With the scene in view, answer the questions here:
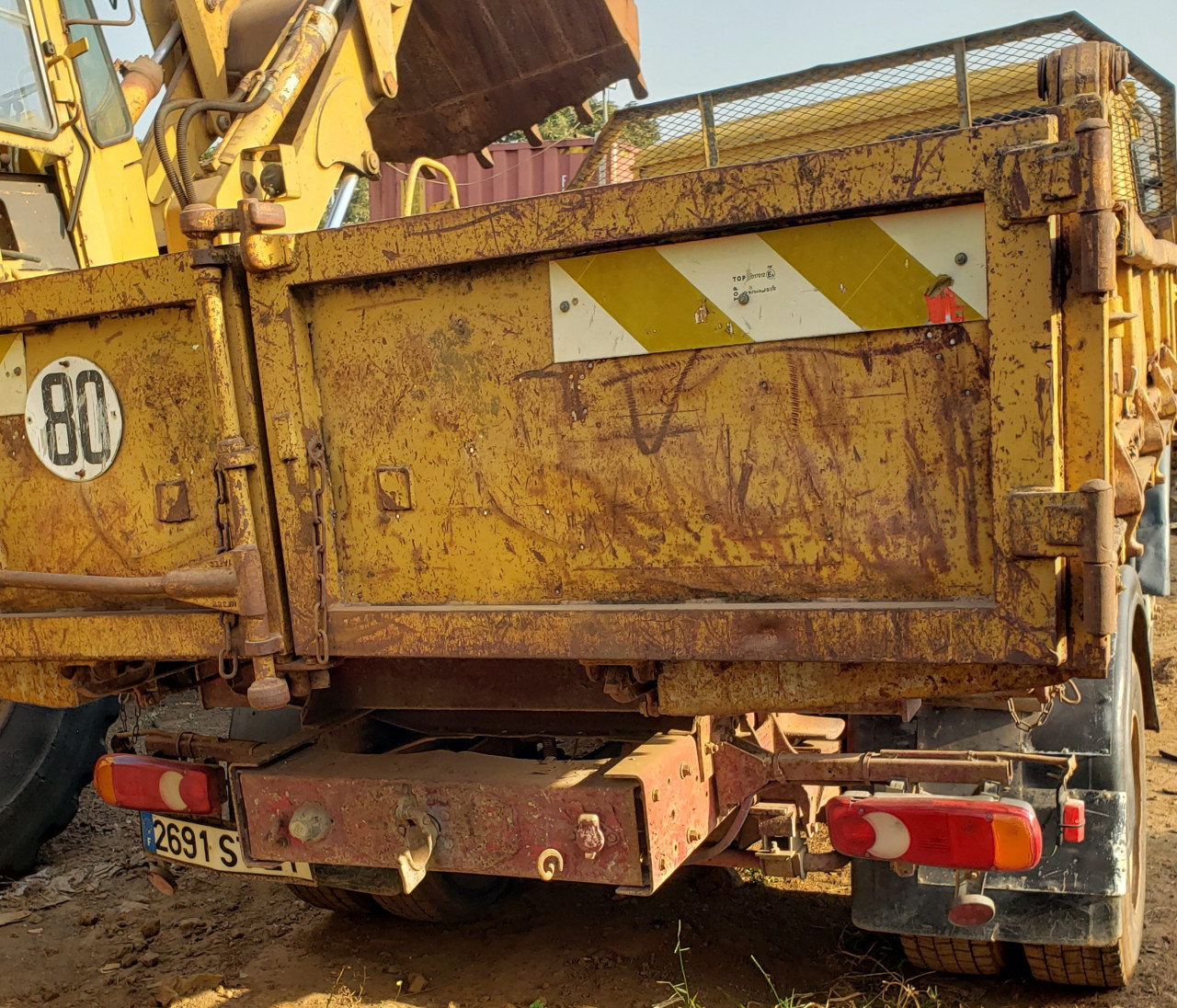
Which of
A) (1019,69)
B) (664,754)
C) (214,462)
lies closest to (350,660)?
(214,462)

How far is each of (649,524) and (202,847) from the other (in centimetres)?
150

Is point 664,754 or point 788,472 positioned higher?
point 788,472

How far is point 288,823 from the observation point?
254 centimetres

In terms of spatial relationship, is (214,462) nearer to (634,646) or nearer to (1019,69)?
(634,646)

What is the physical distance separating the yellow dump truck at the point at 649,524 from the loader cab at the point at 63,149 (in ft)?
2.76

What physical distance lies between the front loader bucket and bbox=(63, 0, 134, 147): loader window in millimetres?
1411

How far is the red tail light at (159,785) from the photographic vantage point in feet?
8.91

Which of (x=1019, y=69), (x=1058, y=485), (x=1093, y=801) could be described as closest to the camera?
(x=1058, y=485)

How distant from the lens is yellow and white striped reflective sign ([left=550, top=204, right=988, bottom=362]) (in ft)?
6.10

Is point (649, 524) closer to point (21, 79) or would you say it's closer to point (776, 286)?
point (776, 286)

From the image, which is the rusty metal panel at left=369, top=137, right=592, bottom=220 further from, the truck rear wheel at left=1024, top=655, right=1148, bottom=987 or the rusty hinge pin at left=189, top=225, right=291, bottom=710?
the truck rear wheel at left=1024, top=655, right=1148, bottom=987

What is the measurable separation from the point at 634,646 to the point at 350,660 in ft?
2.85

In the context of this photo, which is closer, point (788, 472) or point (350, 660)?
point (788, 472)

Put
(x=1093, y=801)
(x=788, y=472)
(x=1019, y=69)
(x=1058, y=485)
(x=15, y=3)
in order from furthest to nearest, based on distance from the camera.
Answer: (x=1019, y=69)
(x=15, y=3)
(x=1093, y=801)
(x=788, y=472)
(x=1058, y=485)
